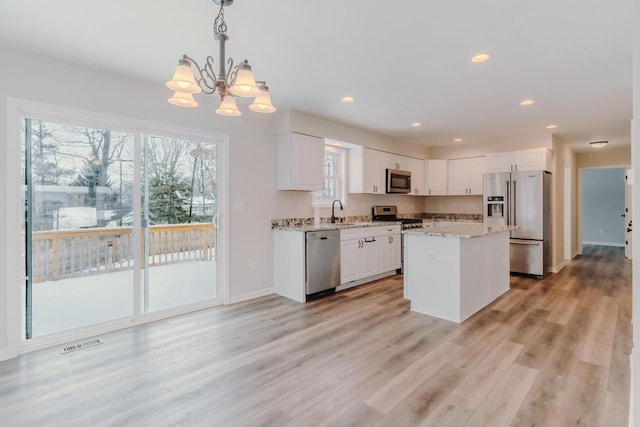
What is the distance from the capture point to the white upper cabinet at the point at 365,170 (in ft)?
18.0

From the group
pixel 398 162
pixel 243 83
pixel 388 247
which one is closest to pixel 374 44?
pixel 243 83

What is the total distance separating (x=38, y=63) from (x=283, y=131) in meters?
2.47

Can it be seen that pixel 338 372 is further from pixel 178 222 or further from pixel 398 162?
pixel 398 162

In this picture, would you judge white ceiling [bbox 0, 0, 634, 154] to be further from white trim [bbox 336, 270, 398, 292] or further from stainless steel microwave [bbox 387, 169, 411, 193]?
white trim [bbox 336, 270, 398, 292]

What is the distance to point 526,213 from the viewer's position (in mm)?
5375

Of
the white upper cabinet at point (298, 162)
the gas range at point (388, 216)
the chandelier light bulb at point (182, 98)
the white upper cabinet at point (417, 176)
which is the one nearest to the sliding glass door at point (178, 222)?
the white upper cabinet at point (298, 162)

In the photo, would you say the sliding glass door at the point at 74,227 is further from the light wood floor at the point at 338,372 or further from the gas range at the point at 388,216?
the gas range at the point at 388,216

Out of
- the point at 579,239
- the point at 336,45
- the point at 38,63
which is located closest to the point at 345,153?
the point at 336,45

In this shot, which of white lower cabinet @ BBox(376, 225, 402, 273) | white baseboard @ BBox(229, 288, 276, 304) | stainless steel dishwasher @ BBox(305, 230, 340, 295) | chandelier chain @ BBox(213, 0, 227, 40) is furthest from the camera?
white lower cabinet @ BBox(376, 225, 402, 273)

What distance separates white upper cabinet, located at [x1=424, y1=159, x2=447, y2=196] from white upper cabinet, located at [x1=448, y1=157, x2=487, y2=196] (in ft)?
0.38

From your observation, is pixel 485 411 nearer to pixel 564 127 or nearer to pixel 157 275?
pixel 157 275

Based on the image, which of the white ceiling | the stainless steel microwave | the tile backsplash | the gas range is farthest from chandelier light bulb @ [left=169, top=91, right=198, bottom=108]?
the gas range

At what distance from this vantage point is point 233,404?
2.01 meters

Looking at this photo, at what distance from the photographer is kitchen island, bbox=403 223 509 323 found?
11.1 feet
